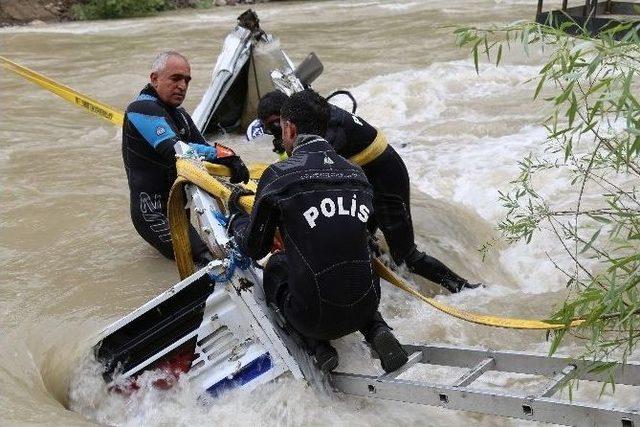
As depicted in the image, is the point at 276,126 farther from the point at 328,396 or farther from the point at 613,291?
the point at 613,291

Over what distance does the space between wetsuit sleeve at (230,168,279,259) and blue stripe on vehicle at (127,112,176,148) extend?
1339 mm

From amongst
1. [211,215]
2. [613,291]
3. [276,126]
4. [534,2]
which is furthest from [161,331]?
[534,2]

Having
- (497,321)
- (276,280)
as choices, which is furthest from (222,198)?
(497,321)

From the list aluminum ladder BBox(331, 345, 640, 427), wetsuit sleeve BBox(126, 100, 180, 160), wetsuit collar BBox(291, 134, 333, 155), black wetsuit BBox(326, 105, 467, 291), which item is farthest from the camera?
black wetsuit BBox(326, 105, 467, 291)

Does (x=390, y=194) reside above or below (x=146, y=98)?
below

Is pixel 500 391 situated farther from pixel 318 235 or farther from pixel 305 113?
pixel 305 113

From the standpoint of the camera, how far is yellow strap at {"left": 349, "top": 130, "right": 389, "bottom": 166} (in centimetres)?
494

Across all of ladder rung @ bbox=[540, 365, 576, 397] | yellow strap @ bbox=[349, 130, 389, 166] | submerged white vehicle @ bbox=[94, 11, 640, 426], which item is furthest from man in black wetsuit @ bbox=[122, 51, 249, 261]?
ladder rung @ bbox=[540, 365, 576, 397]

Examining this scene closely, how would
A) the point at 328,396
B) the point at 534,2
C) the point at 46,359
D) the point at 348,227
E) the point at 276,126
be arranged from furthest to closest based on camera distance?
the point at 534,2, the point at 276,126, the point at 46,359, the point at 328,396, the point at 348,227

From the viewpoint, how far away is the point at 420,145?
31.3ft

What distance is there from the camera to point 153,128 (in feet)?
15.2

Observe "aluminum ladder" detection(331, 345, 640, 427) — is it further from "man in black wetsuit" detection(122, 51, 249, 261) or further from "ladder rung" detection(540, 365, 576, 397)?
"man in black wetsuit" detection(122, 51, 249, 261)

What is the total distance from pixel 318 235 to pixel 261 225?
0.79 ft

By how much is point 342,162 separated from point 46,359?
6.37 ft
